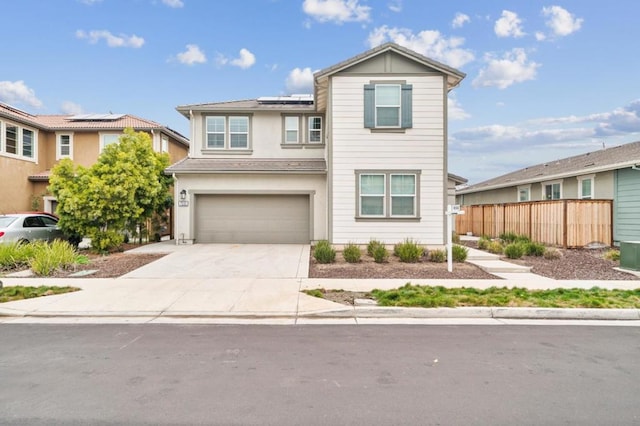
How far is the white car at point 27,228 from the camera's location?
1359cm

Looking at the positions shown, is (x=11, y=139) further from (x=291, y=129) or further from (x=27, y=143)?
(x=291, y=129)

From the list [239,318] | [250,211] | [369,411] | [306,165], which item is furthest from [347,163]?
[369,411]

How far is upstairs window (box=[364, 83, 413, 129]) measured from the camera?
1516cm

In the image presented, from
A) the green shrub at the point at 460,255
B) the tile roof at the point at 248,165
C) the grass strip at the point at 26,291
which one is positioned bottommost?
the grass strip at the point at 26,291

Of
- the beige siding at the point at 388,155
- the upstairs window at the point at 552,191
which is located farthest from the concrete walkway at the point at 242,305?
the upstairs window at the point at 552,191

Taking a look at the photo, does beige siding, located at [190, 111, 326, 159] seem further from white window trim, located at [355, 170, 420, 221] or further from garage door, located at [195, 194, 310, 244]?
white window trim, located at [355, 170, 420, 221]

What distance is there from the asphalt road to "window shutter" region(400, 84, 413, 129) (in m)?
10.0

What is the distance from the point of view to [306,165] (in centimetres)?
1762

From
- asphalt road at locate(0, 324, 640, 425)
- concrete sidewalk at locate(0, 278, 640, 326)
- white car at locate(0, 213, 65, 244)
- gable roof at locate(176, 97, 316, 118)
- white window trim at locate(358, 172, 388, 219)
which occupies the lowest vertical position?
asphalt road at locate(0, 324, 640, 425)

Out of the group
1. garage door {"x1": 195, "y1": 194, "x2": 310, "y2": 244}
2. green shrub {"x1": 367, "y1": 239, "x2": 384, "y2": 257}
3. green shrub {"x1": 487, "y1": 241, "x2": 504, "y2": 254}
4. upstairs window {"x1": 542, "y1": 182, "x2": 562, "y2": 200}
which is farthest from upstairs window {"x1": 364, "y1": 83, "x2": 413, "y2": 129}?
upstairs window {"x1": 542, "y1": 182, "x2": 562, "y2": 200}

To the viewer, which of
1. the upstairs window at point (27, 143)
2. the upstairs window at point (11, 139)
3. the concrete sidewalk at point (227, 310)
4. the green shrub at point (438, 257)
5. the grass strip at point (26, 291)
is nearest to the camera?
the concrete sidewalk at point (227, 310)

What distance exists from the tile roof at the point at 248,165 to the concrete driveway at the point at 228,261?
3.21m

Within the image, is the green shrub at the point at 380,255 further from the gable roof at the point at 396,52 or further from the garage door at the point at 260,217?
the gable roof at the point at 396,52

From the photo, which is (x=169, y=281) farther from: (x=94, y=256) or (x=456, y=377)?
(x=456, y=377)
